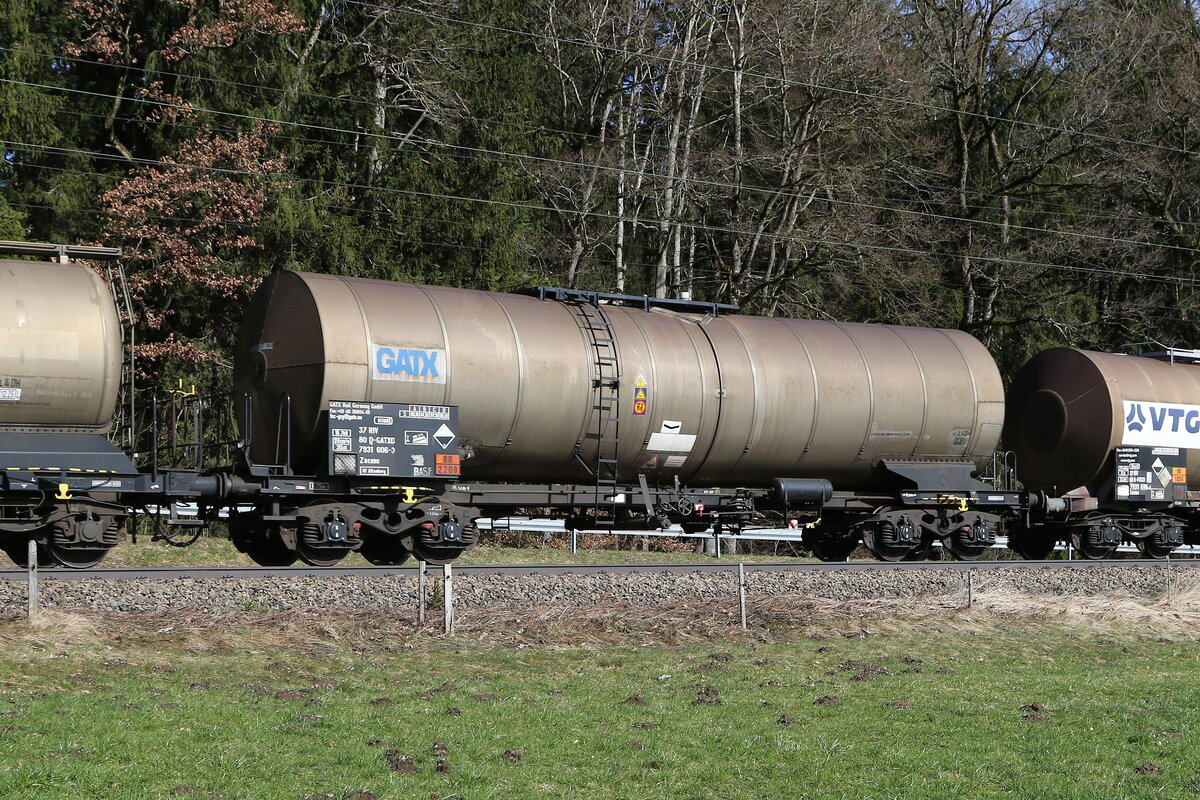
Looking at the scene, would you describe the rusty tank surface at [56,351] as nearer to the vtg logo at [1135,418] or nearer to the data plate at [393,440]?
the data plate at [393,440]

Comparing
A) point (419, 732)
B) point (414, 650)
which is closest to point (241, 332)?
point (414, 650)

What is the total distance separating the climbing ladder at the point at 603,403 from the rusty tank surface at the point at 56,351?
251 inches

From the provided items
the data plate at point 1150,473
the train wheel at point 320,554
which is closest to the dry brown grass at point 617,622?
the train wheel at point 320,554

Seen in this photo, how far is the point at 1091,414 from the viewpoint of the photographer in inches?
914

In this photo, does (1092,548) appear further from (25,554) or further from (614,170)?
(25,554)

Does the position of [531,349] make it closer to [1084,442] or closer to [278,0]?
[1084,442]

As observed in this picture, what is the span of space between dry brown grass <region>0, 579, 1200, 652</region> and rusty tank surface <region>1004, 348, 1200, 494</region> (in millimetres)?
5343

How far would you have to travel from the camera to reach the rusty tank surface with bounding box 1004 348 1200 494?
2308cm

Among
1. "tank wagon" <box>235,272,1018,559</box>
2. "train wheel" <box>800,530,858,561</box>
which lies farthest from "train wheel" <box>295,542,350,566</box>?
"train wheel" <box>800,530,858,561</box>

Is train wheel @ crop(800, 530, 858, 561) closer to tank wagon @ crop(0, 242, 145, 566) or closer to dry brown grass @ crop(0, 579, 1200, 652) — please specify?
dry brown grass @ crop(0, 579, 1200, 652)

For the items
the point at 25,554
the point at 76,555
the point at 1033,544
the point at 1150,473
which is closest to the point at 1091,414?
the point at 1150,473

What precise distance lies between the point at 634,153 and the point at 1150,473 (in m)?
15.5

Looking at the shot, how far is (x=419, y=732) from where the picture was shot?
9.30 m

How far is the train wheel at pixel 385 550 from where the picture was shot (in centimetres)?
1788
